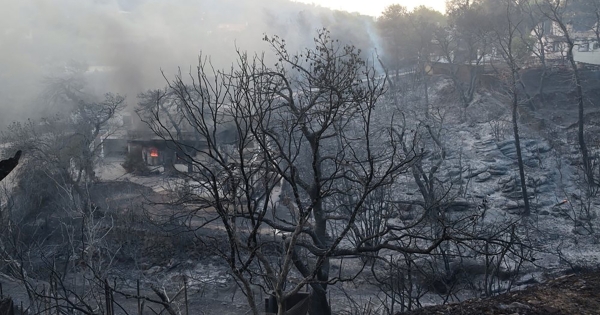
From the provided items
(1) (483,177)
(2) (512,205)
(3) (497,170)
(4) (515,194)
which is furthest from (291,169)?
(3) (497,170)

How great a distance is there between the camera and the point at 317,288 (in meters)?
7.01

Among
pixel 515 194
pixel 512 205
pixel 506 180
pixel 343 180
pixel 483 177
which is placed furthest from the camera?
pixel 483 177

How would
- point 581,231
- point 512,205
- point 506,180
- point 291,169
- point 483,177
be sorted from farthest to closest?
point 483,177
point 506,180
point 512,205
point 581,231
point 291,169

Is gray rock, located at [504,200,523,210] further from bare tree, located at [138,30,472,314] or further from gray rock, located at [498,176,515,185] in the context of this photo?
bare tree, located at [138,30,472,314]

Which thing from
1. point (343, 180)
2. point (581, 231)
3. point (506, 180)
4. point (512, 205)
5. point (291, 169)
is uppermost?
point (291, 169)

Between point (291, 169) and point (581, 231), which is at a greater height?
point (291, 169)

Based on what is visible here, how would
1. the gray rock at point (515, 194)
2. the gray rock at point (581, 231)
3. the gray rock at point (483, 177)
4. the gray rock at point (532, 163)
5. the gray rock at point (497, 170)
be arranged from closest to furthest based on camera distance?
the gray rock at point (581, 231), the gray rock at point (515, 194), the gray rock at point (483, 177), the gray rock at point (497, 170), the gray rock at point (532, 163)

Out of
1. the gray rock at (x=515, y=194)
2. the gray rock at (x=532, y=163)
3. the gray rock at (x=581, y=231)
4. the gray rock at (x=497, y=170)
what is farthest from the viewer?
the gray rock at (x=532, y=163)

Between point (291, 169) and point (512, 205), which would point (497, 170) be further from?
point (291, 169)

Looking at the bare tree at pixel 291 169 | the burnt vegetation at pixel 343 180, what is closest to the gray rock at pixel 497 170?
the burnt vegetation at pixel 343 180

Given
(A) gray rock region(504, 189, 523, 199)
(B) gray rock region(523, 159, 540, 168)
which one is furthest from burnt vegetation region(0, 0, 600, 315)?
(B) gray rock region(523, 159, 540, 168)

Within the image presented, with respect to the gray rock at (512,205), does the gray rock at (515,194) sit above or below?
above

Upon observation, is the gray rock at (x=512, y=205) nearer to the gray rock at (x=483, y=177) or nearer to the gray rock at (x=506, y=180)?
the gray rock at (x=506, y=180)

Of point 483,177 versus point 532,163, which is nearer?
point 483,177
